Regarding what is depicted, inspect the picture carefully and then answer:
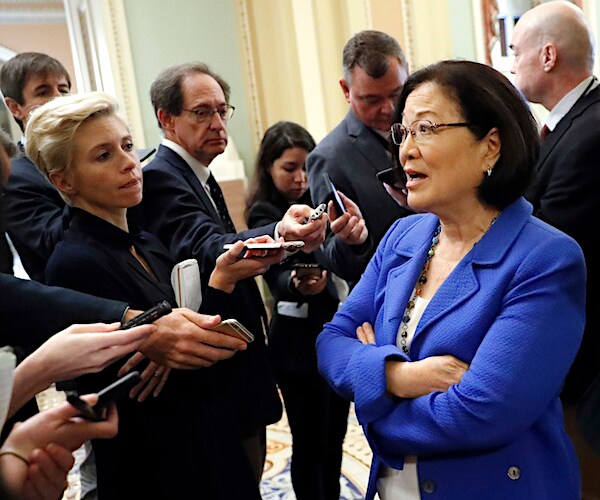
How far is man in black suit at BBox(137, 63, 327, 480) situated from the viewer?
204 centimetres

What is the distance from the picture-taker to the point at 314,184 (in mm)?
2600

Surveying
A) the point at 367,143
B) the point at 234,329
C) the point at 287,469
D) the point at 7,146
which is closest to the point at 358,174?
the point at 367,143

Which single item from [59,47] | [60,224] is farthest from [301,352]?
[59,47]

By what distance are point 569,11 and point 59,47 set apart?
24.4 feet

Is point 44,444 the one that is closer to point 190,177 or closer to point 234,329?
point 234,329

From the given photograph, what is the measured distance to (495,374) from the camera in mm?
1365

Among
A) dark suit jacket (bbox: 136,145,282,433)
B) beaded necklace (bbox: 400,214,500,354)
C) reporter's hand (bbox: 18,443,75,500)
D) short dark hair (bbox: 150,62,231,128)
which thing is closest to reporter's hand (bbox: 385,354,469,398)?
beaded necklace (bbox: 400,214,500,354)

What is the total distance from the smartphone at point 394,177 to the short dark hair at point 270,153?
964 millimetres

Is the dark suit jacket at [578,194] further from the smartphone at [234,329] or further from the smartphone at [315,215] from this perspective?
the smartphone at [234,329]

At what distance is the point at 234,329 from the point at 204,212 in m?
0.75

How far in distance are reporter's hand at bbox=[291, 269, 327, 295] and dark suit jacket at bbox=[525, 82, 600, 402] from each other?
2.98 ft

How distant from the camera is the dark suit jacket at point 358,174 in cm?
250

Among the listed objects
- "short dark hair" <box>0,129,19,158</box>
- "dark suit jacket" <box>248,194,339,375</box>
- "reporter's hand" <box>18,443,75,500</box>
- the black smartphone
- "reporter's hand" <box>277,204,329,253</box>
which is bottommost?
"dark suit jacket" <box>248,194,339,375</box>

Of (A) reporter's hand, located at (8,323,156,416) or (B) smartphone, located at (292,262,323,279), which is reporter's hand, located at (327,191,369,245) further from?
(A) reporter's hand, located at (8,323,156,416)
